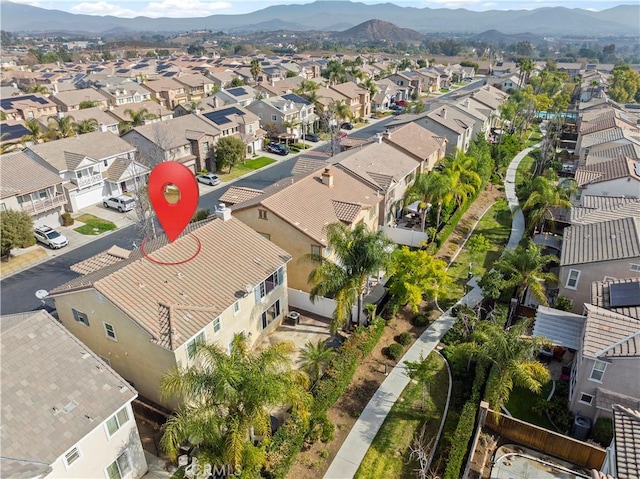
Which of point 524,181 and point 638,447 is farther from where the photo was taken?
point 524,181

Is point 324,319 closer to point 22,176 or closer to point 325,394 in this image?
point 325,394

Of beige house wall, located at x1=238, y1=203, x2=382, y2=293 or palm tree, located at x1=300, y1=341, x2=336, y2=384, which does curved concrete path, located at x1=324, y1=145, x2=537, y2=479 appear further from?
beige house wall, located at x1=238, y1=203, x2=382, y2=293

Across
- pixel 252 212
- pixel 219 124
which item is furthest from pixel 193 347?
pixel 219 124

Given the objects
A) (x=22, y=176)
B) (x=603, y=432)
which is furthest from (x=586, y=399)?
(x=22, y=176)

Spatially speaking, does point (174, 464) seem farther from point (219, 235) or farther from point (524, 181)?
point (524, 181)

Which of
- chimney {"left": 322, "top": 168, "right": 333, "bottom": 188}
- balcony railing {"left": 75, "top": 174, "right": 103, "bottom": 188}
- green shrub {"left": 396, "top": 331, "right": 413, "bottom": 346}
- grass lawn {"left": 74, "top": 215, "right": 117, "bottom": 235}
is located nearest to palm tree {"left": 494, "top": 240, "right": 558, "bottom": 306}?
Answer: green shrub {"left": 396, "top": 331, "right": 413, "bottom": 346}

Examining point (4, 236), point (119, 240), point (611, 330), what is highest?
point (611, 330)
